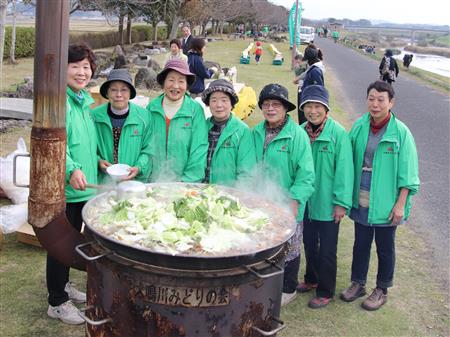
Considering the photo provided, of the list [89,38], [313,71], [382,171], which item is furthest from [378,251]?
[89,38]

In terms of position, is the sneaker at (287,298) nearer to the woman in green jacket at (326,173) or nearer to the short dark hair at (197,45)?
the woman in green jacket at (326,173)

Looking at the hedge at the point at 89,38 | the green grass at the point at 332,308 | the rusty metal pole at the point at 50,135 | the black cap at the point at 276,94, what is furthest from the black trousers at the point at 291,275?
the hedge at the point at 89,38

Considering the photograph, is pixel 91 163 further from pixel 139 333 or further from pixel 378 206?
pixel 378 206

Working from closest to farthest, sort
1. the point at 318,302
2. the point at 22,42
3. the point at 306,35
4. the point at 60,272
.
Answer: the point at 60,272, the point at 318,302, the point at 22,42, the point at 306,35

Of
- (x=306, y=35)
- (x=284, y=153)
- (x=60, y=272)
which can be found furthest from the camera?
(x=306, y=35)

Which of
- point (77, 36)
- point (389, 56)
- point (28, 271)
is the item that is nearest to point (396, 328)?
point (28, 271)

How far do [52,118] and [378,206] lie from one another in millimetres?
2770

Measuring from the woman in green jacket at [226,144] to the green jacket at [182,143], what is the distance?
10 cm

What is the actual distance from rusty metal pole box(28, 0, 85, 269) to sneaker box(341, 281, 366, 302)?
264 cm

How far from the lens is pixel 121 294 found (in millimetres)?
2703

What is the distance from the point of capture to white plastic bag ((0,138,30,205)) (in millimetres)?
5969

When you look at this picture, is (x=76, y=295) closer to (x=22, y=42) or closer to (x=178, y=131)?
(x=178, y=131)

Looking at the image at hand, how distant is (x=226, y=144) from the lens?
4105 millimetres

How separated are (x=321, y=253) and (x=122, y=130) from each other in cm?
210
